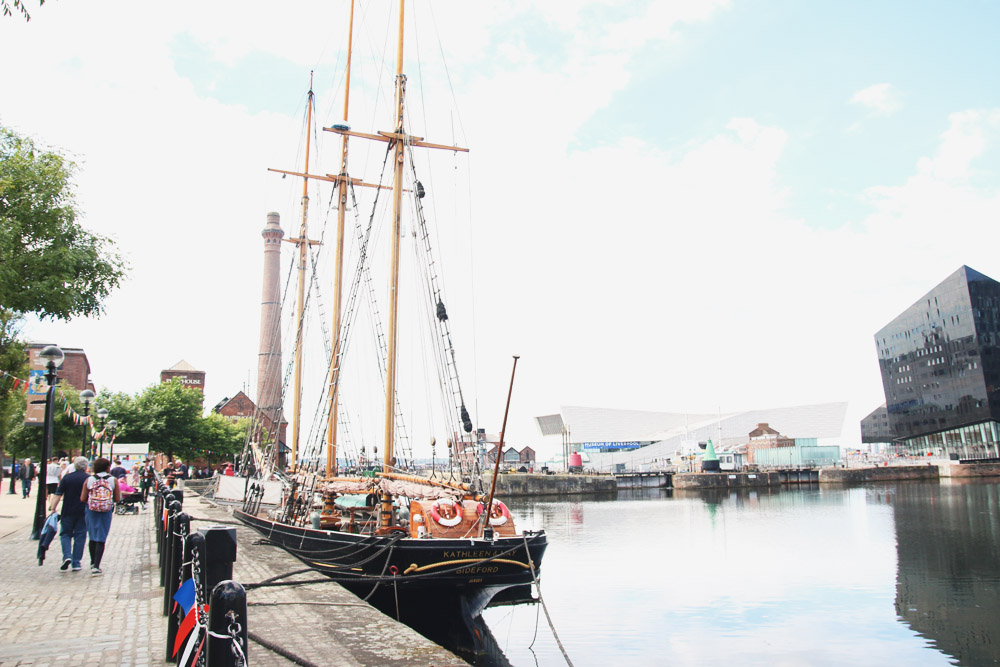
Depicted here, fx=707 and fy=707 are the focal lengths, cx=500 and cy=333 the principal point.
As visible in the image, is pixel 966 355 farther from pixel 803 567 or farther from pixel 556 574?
pixel 556 574

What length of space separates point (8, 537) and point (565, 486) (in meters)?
71.6

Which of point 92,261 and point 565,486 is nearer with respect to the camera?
point 92,261

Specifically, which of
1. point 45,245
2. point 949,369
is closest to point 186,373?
point 45,245

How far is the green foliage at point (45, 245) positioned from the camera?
17.6 meters

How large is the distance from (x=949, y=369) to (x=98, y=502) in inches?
4779

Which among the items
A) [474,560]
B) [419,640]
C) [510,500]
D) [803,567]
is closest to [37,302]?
[474,560]

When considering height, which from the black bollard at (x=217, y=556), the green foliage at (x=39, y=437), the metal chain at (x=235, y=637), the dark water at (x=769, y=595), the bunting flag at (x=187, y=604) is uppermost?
the green foliage at (x=39, y=437)

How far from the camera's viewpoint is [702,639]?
1720cm

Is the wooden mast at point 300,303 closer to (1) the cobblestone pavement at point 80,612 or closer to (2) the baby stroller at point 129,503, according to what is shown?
(2) the baby stroller at point 129,503

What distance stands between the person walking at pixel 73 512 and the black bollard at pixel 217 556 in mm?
8608

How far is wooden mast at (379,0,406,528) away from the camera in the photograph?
795 inches

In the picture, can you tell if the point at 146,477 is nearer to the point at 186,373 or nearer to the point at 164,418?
the point at 164,418

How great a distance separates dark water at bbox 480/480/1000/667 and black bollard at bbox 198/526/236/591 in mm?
12280

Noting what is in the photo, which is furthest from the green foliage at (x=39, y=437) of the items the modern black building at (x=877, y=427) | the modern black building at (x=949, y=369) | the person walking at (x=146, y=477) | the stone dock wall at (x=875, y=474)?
the modern black building at (x=877, y=427)
